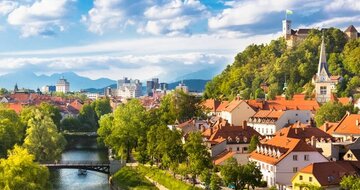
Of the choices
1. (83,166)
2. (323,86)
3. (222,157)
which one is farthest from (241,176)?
(323,86)

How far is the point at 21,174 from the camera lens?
46.0 meters

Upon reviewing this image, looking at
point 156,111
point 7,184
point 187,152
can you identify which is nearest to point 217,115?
point 156,111

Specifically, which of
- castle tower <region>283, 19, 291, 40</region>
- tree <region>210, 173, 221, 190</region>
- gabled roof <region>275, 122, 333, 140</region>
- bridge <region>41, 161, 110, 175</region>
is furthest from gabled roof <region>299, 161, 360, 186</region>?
castle tower <region>283, 19, 291, 40</region>

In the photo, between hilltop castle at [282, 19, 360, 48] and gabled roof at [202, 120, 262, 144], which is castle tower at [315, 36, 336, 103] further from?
gabled roof at [202, 120, 262, 144]

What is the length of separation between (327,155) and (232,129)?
13.1 meters

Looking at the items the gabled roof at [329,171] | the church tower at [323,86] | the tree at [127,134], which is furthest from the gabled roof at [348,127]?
the church tower at [323,86]

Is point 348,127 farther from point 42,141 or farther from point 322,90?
point 322,90

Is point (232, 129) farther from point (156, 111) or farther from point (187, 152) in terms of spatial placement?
point (156, 111)

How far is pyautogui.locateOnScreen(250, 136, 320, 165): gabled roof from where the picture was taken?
53094 millimetres

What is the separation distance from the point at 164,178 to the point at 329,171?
21.0 m

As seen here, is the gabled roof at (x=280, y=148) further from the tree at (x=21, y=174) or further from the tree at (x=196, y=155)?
the tree at (x=21, y=174)

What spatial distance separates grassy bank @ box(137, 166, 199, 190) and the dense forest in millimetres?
43412

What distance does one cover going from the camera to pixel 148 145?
230 ft

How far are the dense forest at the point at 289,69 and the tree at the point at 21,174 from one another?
65935 millimetres
